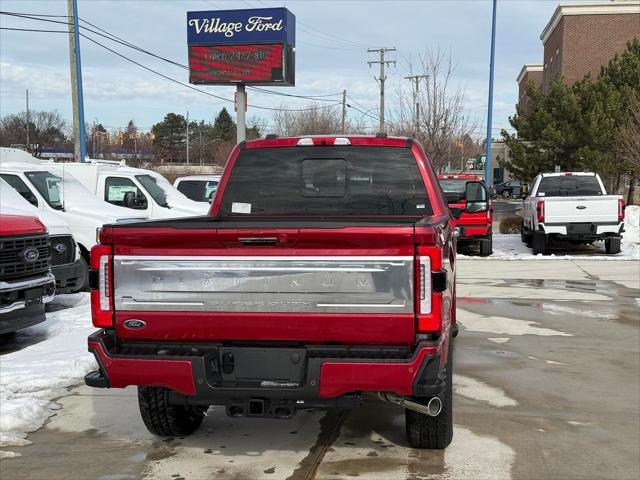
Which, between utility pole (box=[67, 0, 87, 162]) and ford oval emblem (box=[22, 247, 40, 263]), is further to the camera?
utility pole (box=[67, 0, 87, 162])

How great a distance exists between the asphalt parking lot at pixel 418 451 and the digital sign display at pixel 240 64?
20.8m

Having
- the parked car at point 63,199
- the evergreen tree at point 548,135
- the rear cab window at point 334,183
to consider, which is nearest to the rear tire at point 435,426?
the rear cab window at point 334,183

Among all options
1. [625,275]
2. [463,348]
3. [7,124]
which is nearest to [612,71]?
[625,275]

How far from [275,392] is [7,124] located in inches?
3279

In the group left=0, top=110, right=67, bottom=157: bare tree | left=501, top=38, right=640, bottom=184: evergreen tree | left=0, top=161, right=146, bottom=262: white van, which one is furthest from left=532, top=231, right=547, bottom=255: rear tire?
left=0, top=110, right=67, bottom=157: bare tree

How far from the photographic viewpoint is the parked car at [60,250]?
9.34 m

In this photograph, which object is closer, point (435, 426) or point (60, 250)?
point (435, 426)

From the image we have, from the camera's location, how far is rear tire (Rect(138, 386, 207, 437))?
4566 mm

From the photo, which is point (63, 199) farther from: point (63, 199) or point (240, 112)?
point (240, 112)

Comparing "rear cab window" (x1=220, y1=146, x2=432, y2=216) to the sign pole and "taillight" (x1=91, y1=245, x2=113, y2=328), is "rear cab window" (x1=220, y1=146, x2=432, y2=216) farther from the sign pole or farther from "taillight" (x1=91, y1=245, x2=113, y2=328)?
the sign pole

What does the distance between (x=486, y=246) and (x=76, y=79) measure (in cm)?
1485

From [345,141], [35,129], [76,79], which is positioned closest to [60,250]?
[345,141]

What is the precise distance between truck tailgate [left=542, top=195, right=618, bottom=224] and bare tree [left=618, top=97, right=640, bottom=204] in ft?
21.7

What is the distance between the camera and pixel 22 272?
749 cm
